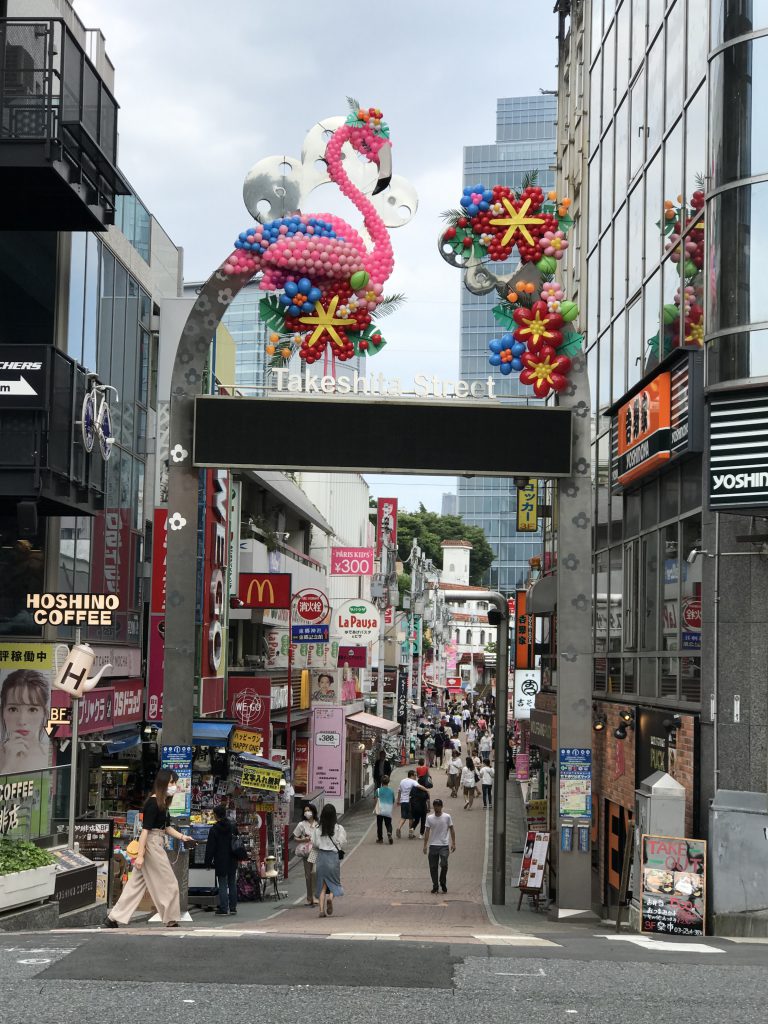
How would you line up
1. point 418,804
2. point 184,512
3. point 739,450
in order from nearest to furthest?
1. point 739,450
2. point 184,512
3. point 418,804

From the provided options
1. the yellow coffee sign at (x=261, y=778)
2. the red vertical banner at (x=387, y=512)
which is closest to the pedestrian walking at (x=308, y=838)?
the yellow coffee sign at (x=261, y=778)

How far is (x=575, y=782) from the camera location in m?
20.9

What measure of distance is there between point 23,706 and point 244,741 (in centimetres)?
407

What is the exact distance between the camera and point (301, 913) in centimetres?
2083

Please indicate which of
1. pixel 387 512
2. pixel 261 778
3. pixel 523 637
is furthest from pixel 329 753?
pixel 387 512

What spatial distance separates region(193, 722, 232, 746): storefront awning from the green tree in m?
86.8

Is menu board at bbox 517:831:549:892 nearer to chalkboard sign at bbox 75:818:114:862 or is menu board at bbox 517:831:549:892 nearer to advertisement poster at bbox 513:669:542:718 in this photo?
chalkboard sign at bbox 75:818:114:862

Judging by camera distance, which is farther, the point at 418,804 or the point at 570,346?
the point at 418,804

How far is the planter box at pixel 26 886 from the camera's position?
48.2 ft

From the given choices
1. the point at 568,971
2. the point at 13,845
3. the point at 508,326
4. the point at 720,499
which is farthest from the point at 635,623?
the point at 568,971

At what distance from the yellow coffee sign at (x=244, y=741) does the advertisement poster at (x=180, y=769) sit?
2.66 metres

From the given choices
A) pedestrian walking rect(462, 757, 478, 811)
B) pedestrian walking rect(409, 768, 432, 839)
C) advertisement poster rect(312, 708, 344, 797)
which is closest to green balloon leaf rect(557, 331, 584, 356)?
pedestrian walking rect(409, 768, 432, 839)

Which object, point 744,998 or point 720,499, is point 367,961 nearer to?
point 744,998

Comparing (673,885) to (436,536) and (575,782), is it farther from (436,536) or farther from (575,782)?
(436,536)
